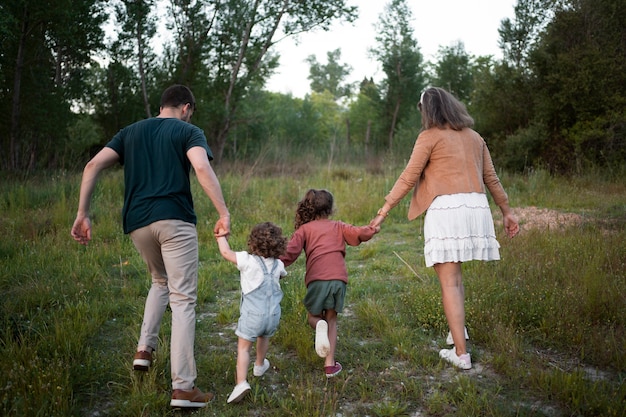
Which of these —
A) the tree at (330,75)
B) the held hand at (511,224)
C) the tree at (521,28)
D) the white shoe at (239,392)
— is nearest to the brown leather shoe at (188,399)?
the white shoe at (239,392)

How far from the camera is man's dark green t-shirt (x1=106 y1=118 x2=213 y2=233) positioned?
3406 millimetres

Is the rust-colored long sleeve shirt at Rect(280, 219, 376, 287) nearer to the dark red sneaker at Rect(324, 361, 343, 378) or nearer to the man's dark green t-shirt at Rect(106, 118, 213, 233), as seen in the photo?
the dark red sneaker at Rect(324, 361, 343, 378)

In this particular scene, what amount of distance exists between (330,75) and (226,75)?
4963cm

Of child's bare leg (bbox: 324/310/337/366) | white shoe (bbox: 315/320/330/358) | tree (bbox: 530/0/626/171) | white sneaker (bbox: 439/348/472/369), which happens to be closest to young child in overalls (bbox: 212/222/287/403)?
white shoe (bbox: 315/320/330/358)

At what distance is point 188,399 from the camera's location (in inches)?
129

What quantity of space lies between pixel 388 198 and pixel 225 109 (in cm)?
1506

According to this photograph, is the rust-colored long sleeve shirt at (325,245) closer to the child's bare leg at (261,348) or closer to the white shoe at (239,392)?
the child's bare leg at (261,348)

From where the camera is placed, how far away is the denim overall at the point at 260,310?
136 inches

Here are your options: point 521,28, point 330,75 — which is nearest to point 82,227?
point 521,28

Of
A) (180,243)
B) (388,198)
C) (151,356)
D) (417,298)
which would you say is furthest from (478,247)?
(151,356)

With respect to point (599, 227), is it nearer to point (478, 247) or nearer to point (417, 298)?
point (417, 298)

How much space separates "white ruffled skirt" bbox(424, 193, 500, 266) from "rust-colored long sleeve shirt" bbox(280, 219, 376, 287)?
0.51 m

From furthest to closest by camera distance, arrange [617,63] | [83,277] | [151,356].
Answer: [617,63] → [83,277] → [151,356]

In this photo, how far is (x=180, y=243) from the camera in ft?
11.2
